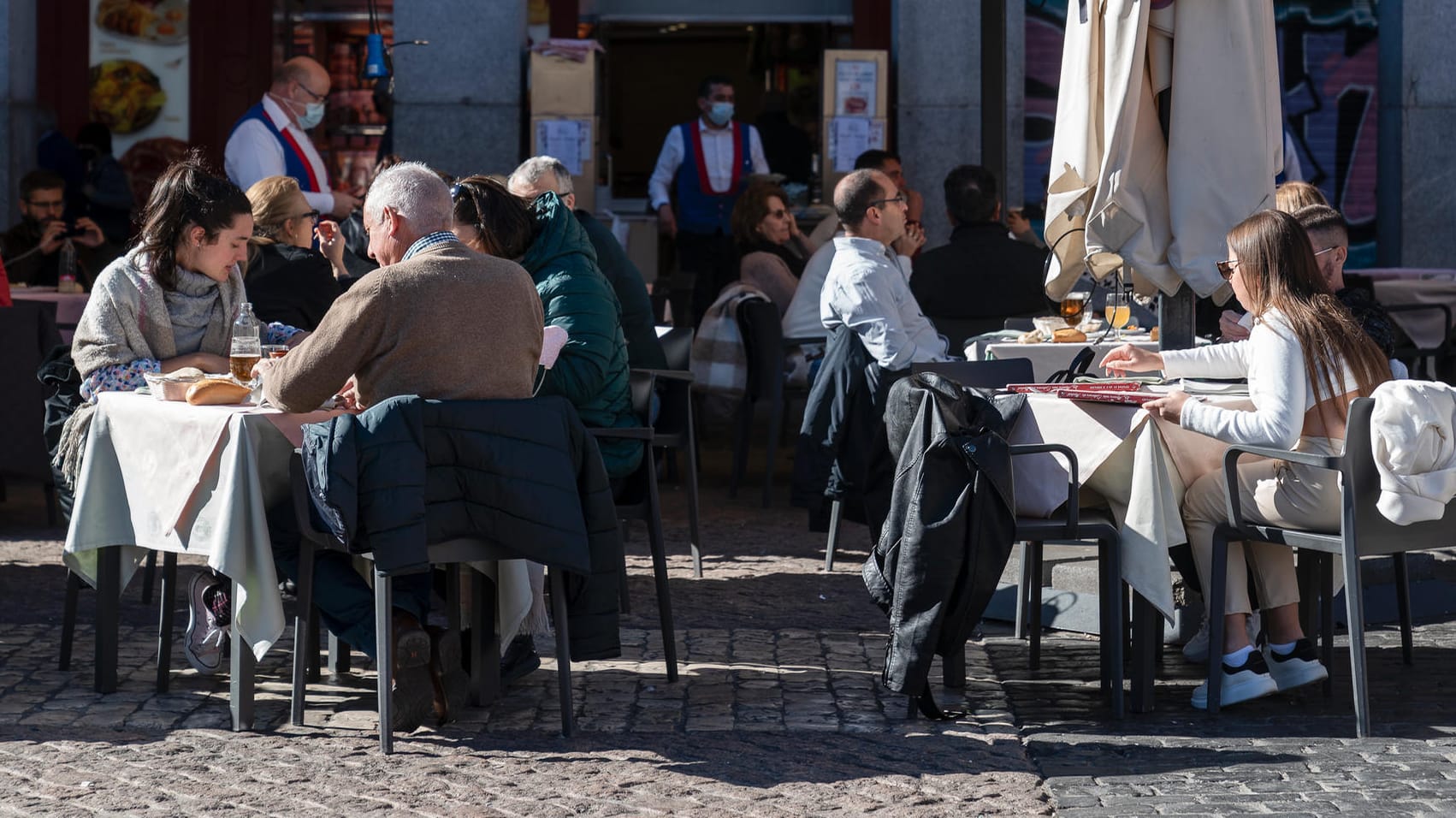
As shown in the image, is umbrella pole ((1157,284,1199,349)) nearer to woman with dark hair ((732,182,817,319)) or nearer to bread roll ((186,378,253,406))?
bread roll ((186,378,253,406))

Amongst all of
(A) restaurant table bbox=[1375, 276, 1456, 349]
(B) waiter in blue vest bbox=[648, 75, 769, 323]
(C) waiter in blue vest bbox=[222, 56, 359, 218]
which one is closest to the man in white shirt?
(C) waiter in blue vest bbox=[222, 56, 359, 218]

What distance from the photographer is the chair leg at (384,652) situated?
4.79 m

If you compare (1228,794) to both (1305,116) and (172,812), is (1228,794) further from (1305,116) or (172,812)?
(1305,116)

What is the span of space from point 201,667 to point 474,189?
1.65 m

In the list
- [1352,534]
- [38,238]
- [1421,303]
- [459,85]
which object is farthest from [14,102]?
[1352,534]

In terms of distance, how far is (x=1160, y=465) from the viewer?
17.2ft

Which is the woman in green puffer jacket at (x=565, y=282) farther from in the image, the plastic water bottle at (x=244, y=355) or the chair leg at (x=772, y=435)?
the chair leg at (x=772, y=435)

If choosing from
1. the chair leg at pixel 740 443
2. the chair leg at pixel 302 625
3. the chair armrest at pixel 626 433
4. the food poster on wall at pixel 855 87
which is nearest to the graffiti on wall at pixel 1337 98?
the food poster on wall at pixel 855 87

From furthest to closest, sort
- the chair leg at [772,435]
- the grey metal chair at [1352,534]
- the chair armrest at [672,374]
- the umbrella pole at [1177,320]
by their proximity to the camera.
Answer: the chair leg at [772,435] → the chair armrest at [672,374] → the umbrella pole at [1177,320] → the grey metal chair at [1352,534]

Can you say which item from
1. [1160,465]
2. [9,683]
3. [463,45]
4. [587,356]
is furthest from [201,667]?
[463,45]

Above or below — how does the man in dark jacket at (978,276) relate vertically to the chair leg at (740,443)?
above

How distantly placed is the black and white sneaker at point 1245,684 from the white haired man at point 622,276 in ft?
8.56

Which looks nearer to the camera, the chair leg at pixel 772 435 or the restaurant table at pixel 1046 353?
the restaurant table at pixel 1046 353

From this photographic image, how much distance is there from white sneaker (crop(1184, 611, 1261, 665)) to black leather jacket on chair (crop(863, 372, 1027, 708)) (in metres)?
1.13
